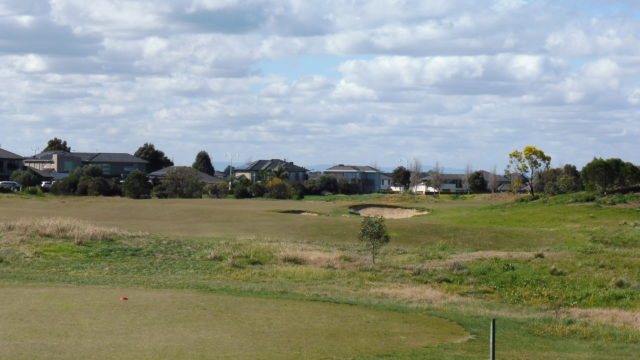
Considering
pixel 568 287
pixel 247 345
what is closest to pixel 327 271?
pixel 568 287

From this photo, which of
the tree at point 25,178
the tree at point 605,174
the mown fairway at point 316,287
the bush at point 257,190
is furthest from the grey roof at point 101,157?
the tree at point 605,174

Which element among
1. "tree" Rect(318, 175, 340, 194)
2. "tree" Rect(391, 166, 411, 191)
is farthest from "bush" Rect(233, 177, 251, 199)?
"tree" Rect(391, 166, 411, 191)

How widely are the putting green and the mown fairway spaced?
0.07m

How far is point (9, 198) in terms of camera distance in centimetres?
9012

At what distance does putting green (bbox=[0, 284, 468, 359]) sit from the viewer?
17438 mm

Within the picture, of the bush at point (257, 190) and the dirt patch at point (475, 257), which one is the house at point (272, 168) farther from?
the dirt patch at point (475, 257)

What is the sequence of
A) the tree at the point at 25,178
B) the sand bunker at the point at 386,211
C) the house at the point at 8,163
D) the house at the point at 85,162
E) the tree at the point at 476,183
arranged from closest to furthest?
the sand bunker at the point at 386,211
the tree at the point at 25,178
the house at the point at 8,163
the house at the point at 85,162
the tree at the point at 476,183

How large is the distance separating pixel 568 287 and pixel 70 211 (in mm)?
52392

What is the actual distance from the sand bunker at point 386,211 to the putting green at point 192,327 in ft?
197

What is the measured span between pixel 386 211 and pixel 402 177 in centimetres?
10814

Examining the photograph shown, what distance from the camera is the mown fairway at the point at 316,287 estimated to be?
19250mm

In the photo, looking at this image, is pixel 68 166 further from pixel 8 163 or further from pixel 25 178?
pixel 25 178

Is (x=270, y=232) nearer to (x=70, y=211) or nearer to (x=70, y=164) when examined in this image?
(x=70, y=211)

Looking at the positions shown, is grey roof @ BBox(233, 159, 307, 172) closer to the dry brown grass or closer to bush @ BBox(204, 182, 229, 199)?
bush @ BBox(204, 182, 229, 199)
